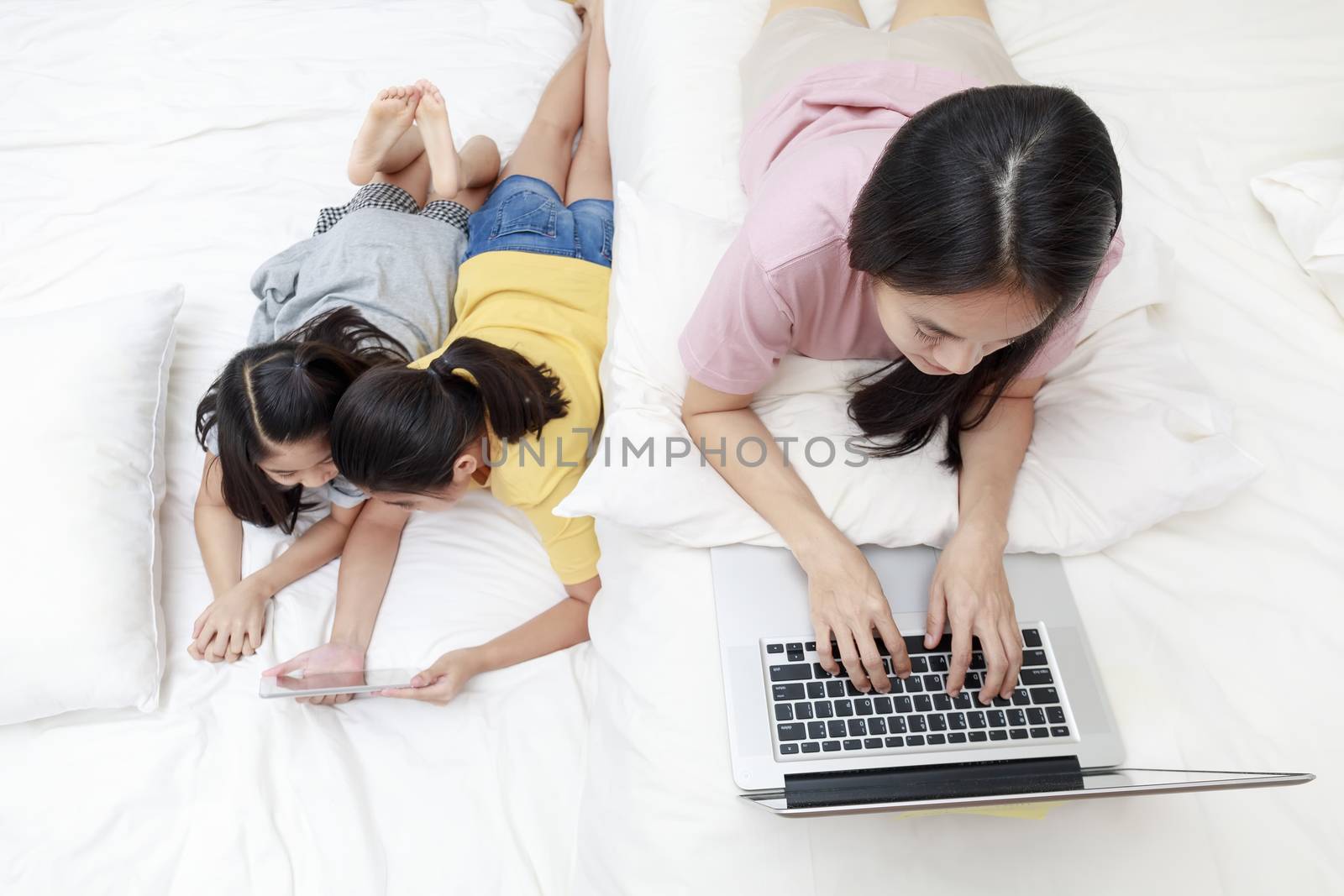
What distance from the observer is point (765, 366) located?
0.88m

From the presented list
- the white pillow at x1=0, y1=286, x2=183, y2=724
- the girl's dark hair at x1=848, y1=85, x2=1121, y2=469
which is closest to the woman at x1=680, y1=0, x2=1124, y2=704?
the girl's dark hair at x1=848, y1=85, x2=1121, y2=469

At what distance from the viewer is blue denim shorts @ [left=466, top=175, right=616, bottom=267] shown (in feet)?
4.28

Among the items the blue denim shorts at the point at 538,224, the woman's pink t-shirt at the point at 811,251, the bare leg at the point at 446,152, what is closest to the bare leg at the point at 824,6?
the woman's pink t-shirt at the point at 811,251

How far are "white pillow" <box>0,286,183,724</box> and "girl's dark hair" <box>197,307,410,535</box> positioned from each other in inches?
4.2

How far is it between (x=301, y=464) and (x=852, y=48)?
0.89 m

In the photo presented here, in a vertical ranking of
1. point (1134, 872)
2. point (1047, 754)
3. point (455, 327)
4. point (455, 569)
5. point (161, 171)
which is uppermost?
point (161, 171)

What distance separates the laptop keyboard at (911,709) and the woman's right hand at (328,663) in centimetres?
56

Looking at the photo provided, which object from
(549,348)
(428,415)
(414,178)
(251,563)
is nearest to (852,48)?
(549,348)

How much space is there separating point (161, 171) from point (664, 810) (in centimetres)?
141

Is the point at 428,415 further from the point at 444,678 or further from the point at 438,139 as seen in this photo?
the point at 438,139

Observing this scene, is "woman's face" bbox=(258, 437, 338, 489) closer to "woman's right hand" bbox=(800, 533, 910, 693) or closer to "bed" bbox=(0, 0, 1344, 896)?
"bed" bbox=(0, 0, 1344, 896)

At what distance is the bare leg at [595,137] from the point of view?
→ 148cm

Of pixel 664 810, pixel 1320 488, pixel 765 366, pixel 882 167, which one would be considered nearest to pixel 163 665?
pixel 664 810

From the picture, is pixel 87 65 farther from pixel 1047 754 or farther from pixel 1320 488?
pixel 1320 488
